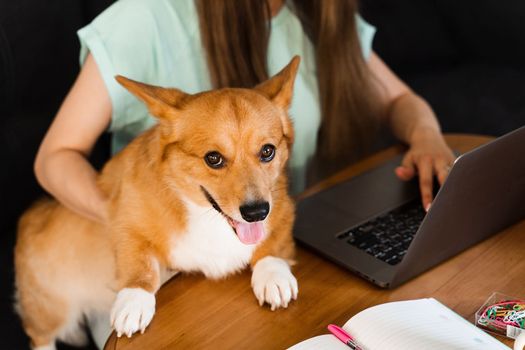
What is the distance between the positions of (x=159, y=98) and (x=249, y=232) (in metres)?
0.31

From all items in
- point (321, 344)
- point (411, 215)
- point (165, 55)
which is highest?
point (165, 55)

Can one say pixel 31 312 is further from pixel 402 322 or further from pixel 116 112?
pixel 402 322

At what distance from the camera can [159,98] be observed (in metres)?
1.18

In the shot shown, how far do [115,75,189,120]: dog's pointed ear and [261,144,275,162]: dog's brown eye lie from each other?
189 millimetres

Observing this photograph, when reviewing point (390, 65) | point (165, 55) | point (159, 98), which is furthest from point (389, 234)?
point (390, 65)

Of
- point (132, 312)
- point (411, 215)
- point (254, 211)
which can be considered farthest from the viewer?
point (411, 215)

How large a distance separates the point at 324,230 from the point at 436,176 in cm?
33

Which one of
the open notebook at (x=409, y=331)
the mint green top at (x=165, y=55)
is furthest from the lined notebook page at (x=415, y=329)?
the mint green top at (x=165, y=55)

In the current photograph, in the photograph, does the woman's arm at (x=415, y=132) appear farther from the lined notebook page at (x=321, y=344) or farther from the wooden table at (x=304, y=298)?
the lined notebook page at (x=321, y=344)

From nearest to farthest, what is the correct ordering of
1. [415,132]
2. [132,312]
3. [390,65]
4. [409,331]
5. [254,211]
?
1. [409,331]
2. [132,312]
3. [254,211]
4. [415,132]
5. [390,65]

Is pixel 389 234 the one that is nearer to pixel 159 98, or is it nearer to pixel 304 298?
pixel 304 298

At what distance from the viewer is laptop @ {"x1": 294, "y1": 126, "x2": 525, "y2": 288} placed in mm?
999

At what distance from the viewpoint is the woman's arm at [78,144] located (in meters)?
1.36

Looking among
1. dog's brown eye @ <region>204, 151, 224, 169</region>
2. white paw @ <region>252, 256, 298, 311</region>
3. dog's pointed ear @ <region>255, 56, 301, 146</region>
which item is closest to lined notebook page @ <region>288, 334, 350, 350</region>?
white paw @ <region>252, 256, 298, 311</region>
